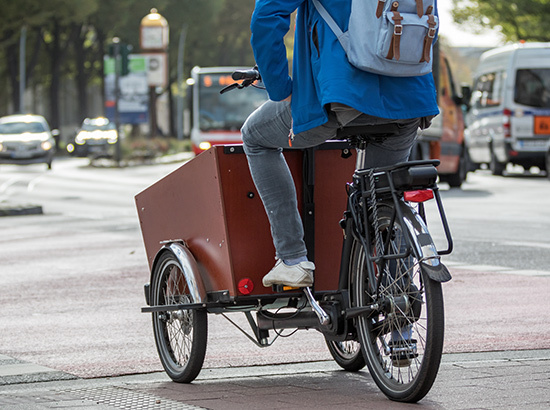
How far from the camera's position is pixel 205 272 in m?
5.38

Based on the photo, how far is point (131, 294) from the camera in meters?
8.54

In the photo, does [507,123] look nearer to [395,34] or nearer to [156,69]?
[395,34]

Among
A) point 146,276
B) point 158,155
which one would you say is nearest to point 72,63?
point 158,155

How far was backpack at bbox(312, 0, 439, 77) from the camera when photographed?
4.35 metres

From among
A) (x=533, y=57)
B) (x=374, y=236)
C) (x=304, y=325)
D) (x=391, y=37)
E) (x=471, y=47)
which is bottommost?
(x=471, y=47)

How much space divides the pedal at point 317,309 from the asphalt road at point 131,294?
85 centimetres

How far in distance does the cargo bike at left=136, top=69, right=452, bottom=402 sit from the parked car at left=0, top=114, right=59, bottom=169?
34.3 meters

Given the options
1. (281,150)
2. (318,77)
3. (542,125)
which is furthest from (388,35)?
(542,125)

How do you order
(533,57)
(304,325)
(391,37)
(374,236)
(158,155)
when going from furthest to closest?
(158,155)
(533,57)
(304,325)
(374,236)
(391,37)

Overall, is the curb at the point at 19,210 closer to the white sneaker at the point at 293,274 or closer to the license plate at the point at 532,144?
the license plate at the point at 532,144

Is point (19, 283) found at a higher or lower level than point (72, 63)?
higher

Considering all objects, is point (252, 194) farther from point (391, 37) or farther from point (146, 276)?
point (146, 276)

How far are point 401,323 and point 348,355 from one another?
35.5 inches

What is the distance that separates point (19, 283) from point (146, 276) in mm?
1000
